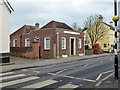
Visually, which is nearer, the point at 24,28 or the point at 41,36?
the point at 41,36

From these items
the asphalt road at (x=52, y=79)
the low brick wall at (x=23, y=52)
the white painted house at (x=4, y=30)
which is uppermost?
the white painted house at (x=4, y=30)

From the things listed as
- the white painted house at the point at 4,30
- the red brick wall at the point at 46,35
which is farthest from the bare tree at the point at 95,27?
the white painted house at the point at 4,30

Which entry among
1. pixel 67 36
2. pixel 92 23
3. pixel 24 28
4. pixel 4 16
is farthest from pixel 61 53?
pixel 92 23

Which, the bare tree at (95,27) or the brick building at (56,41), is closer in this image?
the brick building at (56,41)

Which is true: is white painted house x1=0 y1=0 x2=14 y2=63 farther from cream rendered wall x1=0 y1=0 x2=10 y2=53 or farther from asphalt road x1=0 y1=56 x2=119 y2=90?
asphalt road x1=0 y1=56 x2=119 y2=90

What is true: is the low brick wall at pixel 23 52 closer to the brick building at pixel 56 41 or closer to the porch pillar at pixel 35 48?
the porch pillar at pixel 35 48

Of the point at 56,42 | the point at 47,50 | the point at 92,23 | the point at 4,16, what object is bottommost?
the point at 47,50

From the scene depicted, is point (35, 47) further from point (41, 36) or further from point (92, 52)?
point (92, 52)

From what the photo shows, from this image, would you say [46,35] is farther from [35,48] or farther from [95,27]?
[95,27]

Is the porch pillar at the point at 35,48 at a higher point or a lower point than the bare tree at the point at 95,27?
lower

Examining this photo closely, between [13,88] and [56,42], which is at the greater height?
[56,42]

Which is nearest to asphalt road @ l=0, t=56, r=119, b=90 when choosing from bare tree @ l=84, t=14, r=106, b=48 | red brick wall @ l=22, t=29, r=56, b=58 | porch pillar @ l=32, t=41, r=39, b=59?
Result: porch pillar @ l=32, t=41, r=39, b=59

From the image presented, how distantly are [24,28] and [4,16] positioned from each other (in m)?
16.7

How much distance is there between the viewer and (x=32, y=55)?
1895 cm
